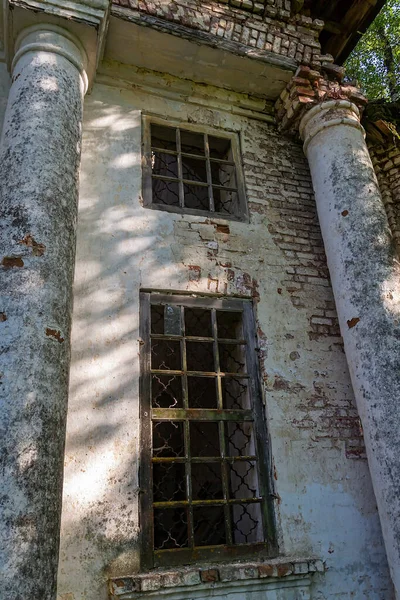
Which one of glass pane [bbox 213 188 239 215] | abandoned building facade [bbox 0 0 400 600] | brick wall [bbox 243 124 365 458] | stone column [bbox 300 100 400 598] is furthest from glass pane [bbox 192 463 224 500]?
glass pane [bbox 213 188 239 215]

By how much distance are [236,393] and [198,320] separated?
77 centimetres

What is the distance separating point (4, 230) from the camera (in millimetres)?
3236

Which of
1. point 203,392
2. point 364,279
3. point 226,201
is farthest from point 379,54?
point 203,392

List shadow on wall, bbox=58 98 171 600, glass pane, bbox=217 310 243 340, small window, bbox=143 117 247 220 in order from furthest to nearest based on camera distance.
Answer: small window, bbox=143 117 247 220, glass pane, bbox=217 310 243 340, shadow on wall, bbox=58 98 171 600

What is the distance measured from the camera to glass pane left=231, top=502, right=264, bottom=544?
395cm

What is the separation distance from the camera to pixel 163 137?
542cm

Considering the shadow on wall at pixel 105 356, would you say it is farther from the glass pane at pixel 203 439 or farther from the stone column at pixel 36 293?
the glass pane at pixel 203 439

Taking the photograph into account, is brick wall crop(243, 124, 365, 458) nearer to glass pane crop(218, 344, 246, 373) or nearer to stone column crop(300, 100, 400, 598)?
glass pane crop(218, 344, 246, 373)

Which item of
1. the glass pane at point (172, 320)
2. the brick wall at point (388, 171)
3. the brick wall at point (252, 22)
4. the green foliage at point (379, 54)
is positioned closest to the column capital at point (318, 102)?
the brick wall at point (252, 22)

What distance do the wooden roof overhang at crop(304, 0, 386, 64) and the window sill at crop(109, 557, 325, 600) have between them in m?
5.69

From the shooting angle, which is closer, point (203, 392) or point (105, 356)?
point (105, 356)

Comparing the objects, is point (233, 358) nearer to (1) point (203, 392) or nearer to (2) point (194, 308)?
(2) point (194, 308)

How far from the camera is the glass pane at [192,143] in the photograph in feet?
17.9

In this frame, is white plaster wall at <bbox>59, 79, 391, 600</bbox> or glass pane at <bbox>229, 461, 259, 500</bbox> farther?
glass pane at <bbox>229, 461, 259, 500</bbox>
